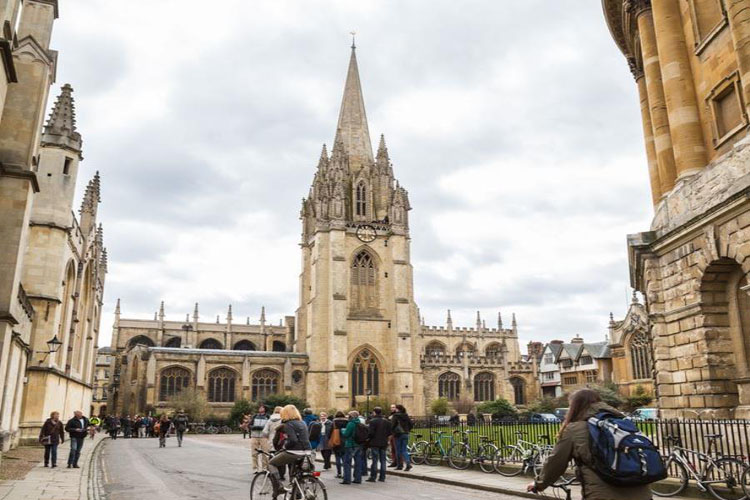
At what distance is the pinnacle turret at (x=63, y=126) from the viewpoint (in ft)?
81.4

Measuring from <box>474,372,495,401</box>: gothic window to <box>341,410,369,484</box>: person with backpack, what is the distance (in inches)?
1961

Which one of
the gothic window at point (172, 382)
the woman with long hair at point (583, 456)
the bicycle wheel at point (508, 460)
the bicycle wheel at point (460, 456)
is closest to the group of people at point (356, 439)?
the bicycle wheel at point (460, 456)

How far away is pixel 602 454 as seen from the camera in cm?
393

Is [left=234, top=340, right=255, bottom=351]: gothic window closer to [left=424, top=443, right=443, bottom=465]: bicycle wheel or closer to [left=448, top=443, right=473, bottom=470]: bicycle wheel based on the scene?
[left=424, top=443, right=443, bottom=465]: bicycle wheel

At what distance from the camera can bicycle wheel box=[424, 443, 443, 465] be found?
1713cm

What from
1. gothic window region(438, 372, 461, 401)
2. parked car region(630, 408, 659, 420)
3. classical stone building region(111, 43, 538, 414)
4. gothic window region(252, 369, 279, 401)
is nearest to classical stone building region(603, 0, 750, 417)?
parked car region(630, 408, 659, 420)

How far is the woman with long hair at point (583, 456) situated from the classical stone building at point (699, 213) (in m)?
7.28

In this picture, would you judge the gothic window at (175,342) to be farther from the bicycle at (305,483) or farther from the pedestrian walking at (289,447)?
the bicycle at (305,483)

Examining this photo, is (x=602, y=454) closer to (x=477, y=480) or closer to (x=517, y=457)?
(x=477, y=480)

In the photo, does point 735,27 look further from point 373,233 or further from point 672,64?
point 373,233

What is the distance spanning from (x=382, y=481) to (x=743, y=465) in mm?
7431

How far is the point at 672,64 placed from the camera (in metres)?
13.8

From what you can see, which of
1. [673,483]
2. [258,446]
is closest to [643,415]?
[673,483]

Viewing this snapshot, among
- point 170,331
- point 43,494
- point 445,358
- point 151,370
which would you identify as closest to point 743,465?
point 43,494
